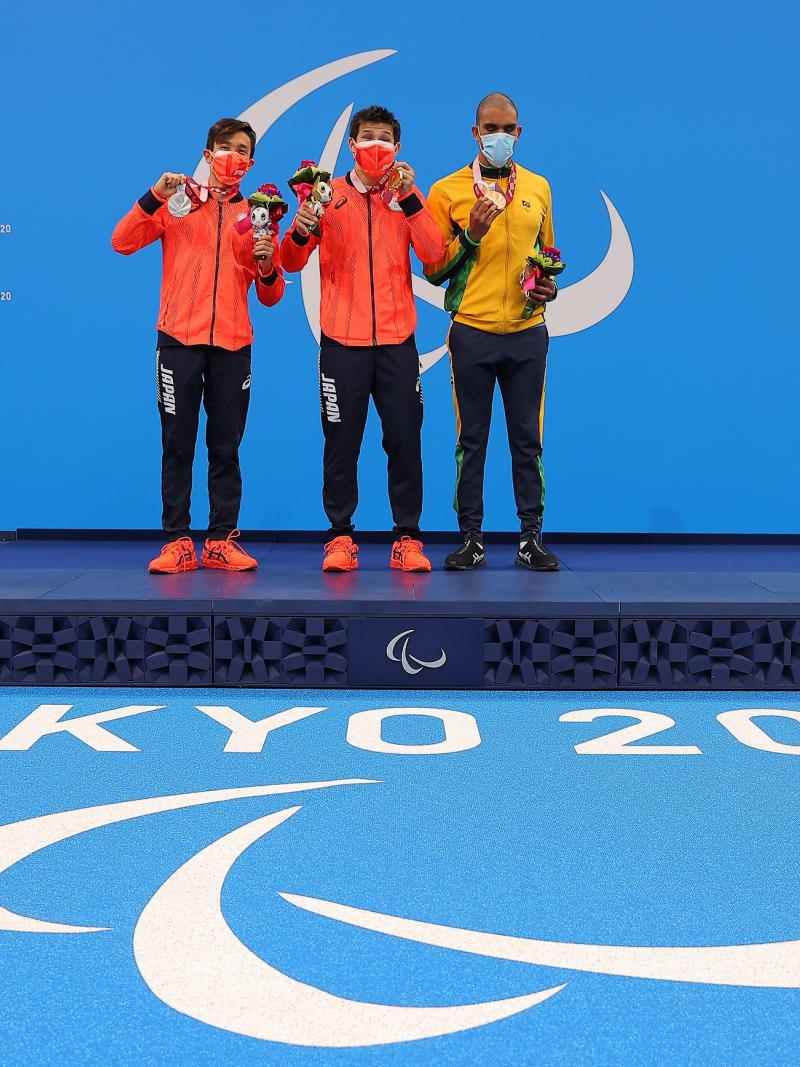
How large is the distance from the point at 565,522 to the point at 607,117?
1.73 metres

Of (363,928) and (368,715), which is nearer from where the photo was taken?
(363,928)

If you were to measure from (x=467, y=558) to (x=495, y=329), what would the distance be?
0.66 m

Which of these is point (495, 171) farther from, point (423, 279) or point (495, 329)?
point (423, 279)

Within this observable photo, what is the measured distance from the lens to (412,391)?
2.75 m

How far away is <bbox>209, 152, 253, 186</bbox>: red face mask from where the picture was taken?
263cm

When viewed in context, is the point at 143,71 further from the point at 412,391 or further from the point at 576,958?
the point at 576,958

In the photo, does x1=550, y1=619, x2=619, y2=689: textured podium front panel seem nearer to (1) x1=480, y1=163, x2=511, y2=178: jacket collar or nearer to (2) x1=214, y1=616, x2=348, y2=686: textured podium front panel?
(2) x1=214, y1=616, x2=348, y2=686: textured podium front panel

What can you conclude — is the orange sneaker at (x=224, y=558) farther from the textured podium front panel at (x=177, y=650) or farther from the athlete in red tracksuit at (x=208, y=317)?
the textured podium front panel at (x=177, y=650)

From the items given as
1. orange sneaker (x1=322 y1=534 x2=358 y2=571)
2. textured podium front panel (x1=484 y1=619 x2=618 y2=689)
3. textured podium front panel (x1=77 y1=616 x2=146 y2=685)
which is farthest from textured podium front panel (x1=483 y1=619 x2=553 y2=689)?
textured podium front panel (x1=77 y1=616 x2=146 y2=685)

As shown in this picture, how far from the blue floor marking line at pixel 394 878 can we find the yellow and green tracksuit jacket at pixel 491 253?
1227 millimetres

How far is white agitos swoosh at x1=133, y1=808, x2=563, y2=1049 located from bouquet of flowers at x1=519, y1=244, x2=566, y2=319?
199 centimetres

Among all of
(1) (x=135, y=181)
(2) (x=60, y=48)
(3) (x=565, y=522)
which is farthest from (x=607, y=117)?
(2) (x=60, y=48)

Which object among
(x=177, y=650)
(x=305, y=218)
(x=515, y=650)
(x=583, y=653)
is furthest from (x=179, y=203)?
(x=583, y=653)

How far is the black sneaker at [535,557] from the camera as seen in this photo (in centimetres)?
286
